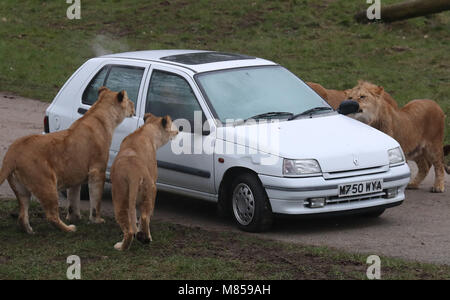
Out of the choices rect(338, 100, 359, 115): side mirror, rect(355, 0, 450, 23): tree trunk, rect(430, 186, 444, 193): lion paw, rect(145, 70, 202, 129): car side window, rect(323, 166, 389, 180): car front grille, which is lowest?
rect(430, 186, 444, 193): lion paw

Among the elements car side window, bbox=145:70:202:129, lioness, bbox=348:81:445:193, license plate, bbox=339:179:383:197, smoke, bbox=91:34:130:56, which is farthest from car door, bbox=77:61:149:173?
smoke, bbox=91:34:130:56

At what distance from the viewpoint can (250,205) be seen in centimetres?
841

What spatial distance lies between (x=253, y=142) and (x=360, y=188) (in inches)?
42.7

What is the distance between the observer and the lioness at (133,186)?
7.53m

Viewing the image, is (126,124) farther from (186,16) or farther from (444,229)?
(186,16)

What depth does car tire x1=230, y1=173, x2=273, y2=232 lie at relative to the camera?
27.1 feet

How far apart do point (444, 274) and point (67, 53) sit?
14562 mm

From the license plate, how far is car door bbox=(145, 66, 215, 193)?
132 cm

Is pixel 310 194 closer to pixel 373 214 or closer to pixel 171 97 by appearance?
pixel 373 214

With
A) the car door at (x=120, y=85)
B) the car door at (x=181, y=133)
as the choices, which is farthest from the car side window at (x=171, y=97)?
the car door at (x=120, y=85)

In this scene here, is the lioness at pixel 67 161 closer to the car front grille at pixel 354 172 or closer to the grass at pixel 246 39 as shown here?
the car front grille at pixel 354 172

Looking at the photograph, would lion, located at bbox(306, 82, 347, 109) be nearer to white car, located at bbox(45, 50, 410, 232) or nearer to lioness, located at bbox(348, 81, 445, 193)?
lioness, located at bbox(348, 81, 445, 193)

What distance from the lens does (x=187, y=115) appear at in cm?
904
